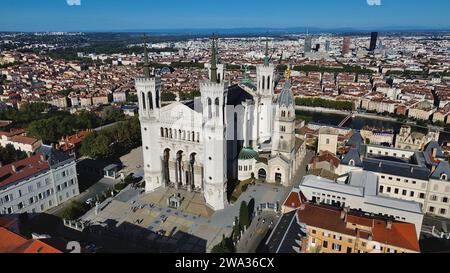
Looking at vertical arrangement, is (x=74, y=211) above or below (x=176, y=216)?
above

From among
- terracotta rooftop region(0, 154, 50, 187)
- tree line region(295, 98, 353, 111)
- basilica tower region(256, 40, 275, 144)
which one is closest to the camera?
terracotta rooftop region(0, 154, 50, 187)

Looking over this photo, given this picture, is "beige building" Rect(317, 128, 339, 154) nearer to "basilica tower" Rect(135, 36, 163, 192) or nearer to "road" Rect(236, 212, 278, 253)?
"road" Rect(236, 212, 278, 253)

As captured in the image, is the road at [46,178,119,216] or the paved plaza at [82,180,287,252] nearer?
the paved plaza at [82,180,287,252]

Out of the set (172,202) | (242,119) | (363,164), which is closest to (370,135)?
(363,164)

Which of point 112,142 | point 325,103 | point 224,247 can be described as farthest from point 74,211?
point 325,103

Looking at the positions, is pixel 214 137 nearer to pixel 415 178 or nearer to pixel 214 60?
pixel 214 60

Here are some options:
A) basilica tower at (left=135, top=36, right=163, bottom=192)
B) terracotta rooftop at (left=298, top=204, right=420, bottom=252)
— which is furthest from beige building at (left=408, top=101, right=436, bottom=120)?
basilica tower at (left=135, top=36, right=163, bottom=192)
